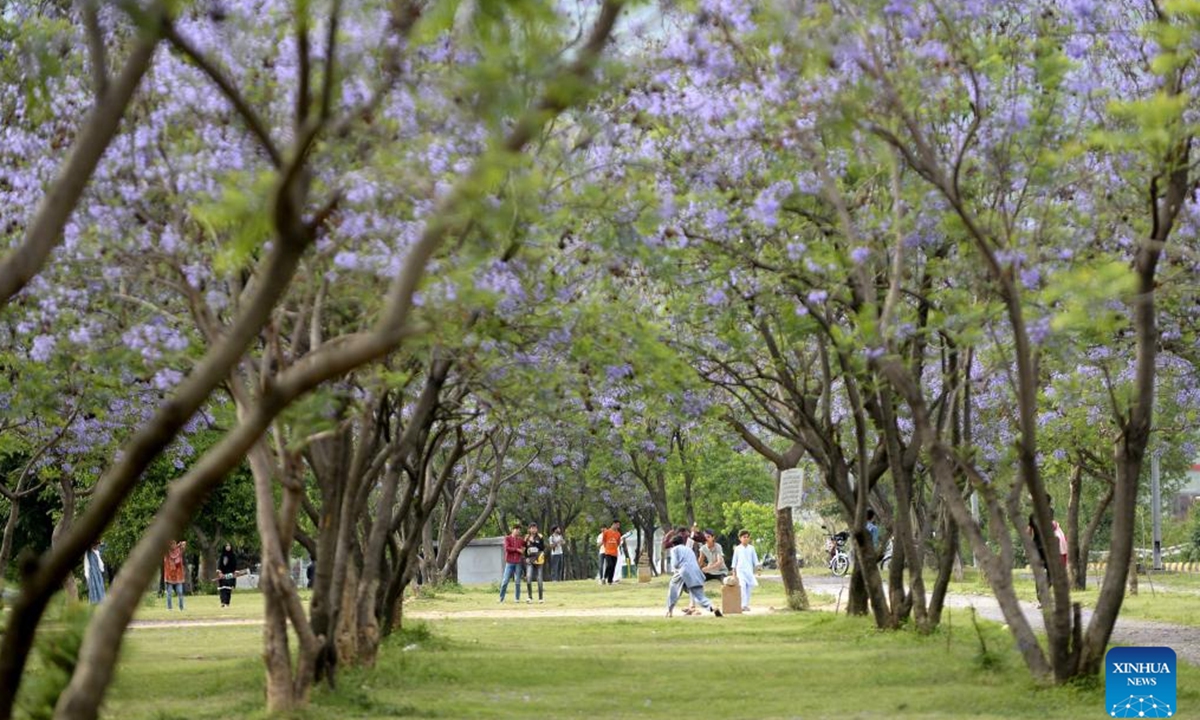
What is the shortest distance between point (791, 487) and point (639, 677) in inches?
462

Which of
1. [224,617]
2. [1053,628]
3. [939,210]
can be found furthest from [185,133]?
[224,617]

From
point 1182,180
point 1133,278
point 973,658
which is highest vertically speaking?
point 1182,180

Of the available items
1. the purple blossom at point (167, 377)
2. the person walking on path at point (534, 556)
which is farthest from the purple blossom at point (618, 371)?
the person walking on path at point (534, 556)

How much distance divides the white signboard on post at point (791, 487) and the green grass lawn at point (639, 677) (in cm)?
248

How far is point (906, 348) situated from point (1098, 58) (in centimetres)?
683

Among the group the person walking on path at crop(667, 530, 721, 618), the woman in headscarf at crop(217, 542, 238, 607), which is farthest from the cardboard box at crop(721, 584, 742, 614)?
the woman in headscarf at crop(217, 542, 238, 607)

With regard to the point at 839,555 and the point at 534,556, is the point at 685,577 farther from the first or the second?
the point at 839,555

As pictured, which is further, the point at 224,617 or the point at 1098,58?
the point at 224,617

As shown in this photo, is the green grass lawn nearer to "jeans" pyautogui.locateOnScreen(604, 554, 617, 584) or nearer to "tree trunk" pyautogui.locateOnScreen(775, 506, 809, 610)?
"tree trunk" pyautogui.locateOnScreen(775, 506, 809, 610)

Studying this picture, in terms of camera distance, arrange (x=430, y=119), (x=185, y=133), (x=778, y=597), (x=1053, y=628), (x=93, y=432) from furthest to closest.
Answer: (x=778, y=597) < (x=93, y=432) < (x=1053, y=628) < (x=185, y=133) < (x=430, y=119)

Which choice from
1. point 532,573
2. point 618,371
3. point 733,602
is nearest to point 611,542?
point 532,573

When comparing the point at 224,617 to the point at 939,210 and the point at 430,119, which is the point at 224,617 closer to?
the point at 939,210

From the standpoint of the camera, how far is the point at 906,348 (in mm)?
21562

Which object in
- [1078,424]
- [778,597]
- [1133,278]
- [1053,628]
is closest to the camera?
[1133,278]
